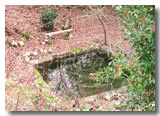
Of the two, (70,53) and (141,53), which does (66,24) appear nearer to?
(70,53)

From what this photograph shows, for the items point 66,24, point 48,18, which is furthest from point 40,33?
point 66,24

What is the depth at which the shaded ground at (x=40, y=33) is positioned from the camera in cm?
237

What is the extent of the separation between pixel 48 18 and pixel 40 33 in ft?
0.79

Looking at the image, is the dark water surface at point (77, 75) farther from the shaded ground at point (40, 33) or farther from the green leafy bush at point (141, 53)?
the green leafy bush at point (141, 53)

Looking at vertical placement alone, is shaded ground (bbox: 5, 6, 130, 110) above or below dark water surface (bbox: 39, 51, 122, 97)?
above

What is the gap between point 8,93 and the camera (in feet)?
7.30

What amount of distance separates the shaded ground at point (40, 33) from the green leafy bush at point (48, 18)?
0.21 feet

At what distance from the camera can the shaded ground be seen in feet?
7.77

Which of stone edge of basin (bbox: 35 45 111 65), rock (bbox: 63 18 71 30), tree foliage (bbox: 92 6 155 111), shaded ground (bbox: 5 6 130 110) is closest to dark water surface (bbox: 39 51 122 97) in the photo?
stone edge of basin (bbox: 35 45 111 65)

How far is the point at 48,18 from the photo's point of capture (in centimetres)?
286

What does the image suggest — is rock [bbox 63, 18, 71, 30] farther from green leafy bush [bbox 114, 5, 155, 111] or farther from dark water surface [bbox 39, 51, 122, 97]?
green leafy bush [bbox 114, 5, 155, 111]

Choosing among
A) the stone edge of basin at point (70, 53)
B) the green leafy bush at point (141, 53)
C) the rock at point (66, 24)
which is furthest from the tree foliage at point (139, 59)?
the rock at point (66, 24)

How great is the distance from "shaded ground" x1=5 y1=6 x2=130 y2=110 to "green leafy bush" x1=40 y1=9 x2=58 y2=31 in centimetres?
6
